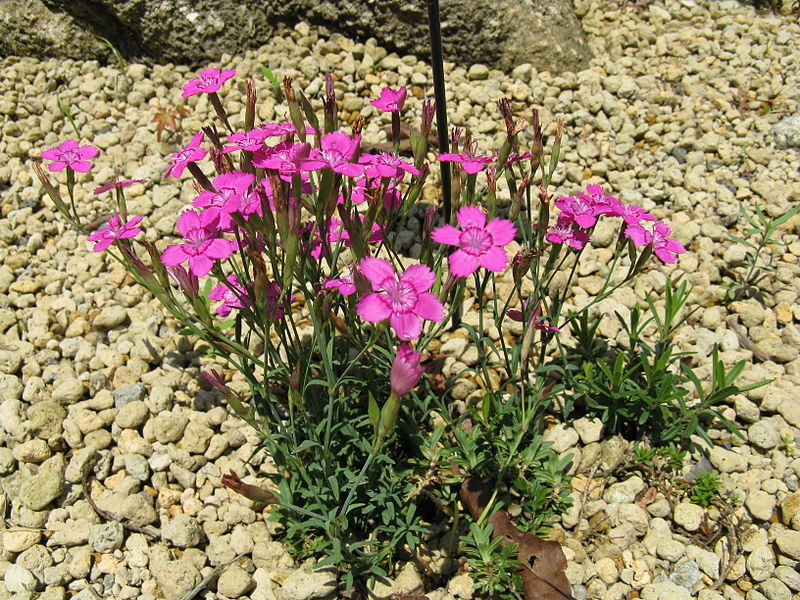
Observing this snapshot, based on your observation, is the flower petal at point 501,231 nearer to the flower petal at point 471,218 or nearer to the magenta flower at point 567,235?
the flower petal at point 471,218

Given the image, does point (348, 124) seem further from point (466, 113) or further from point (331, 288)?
point (331, 288)

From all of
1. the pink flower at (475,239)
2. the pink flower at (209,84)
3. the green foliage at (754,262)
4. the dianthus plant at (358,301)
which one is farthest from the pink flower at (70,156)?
the green foliage at (754,262)

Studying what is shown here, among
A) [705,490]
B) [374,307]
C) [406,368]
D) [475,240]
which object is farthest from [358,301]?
[705,490]

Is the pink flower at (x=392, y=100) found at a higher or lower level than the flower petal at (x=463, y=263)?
higher

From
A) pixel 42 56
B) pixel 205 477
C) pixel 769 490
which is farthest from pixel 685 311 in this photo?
pixel 42 56

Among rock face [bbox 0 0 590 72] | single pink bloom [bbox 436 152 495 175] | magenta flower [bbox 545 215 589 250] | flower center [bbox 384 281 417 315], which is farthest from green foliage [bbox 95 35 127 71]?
flower center [bbox 384 281 417 315]

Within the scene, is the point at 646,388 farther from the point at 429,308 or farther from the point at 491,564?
the point at 429,308
